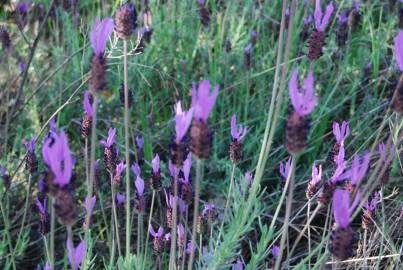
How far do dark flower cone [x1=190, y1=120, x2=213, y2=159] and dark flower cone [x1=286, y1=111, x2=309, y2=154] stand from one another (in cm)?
14

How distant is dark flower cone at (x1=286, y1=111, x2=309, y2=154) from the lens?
3.41ft

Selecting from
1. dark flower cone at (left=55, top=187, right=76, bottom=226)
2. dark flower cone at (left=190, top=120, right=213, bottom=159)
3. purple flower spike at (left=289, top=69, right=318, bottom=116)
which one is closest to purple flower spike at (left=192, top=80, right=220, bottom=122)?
dark flower cone at (left=190, top=120, right=213, bottom=159)

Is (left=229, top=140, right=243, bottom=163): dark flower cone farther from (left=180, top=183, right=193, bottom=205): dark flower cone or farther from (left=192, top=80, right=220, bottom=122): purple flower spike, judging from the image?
(left=192, top=80, right=220, bottom=122): purple flower spike

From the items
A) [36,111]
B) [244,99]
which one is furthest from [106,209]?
[244,99]

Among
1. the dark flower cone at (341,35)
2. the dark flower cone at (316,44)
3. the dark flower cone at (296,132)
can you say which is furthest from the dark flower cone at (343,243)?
the dark flower cone at (341,35)

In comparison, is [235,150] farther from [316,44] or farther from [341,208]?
[341,208]

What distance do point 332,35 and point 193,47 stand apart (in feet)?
2.26

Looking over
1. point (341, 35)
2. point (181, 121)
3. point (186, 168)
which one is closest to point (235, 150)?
point (186, 168)

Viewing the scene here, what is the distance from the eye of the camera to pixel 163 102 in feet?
8.57

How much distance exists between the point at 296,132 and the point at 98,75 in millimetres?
369

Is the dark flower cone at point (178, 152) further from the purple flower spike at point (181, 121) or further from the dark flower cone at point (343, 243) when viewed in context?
the dark flower cone at point (343, 243)

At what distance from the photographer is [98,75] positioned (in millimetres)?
1124

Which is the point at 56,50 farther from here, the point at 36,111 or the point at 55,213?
the point at 55,213

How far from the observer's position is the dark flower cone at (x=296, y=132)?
1038mm
